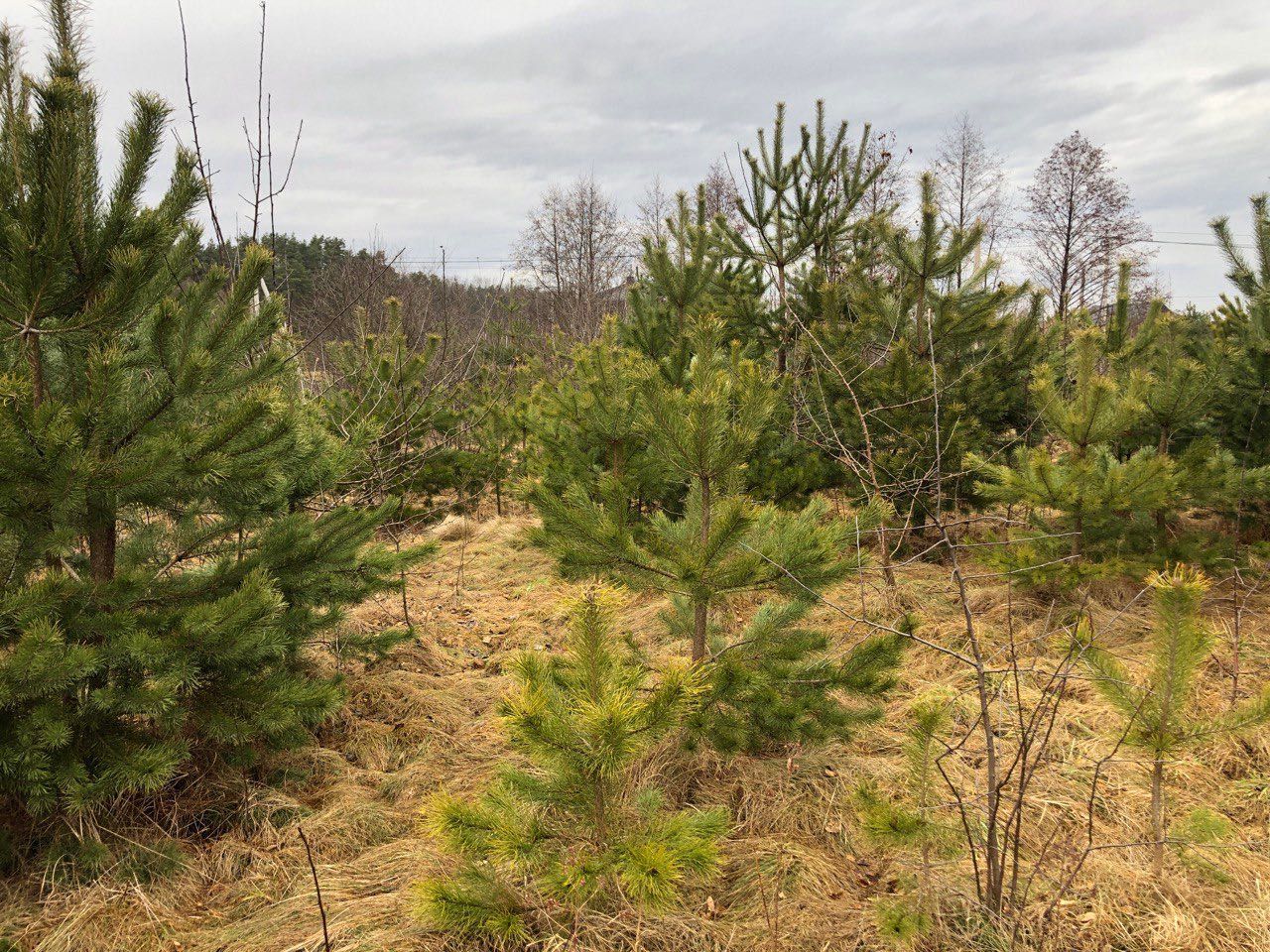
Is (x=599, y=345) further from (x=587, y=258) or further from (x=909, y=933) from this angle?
(x=587, y=258)

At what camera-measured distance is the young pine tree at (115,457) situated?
2291 millimetres

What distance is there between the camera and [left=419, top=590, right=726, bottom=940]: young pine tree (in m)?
1.95

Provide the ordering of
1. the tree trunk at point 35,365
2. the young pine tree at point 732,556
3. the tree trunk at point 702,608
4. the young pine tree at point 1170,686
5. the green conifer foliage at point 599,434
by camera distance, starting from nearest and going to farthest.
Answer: the young pine tree at point 1170,686
the tree trunk at point 35,365
the young pine tree at point 732,556
the tree trunk at point 702,608
the green conifer foliage at point 599,434

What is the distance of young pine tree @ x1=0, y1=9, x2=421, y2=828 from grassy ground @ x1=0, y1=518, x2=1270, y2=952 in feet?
1.22

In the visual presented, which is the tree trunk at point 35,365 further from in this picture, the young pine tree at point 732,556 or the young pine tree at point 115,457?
the young pine tree at point 732,556

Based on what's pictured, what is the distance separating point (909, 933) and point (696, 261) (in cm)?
587

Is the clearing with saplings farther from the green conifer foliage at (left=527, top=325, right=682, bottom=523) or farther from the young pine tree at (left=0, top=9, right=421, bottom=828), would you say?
the green conifer foliage at (left=527, top=325, right=682, bottom=523)

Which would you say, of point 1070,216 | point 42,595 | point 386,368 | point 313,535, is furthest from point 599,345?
point 1070,216

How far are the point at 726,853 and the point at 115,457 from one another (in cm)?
260

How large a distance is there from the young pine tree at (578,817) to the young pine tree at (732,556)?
0.72 metres

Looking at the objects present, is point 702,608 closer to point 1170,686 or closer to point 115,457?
point 1170,686

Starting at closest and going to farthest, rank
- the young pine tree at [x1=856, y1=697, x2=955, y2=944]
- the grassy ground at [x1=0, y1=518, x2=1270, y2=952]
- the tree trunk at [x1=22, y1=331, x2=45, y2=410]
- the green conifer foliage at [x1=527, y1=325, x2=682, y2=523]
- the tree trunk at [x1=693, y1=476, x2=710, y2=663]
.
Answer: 1. the young pine tree at [x1=856, y1=697, x2=955, y2=944]
2. the grassy ground at [x1=0, y1=518, x2=1270, y2=952]
3. the tree trunk at [x1=22, y1=331, x2=45, y2=410]
4. the tree trunk at [x1=693, y1=476, x2=710, y2=663]
5. the green conifer foliage at [x1=527, y1=325, x2=682, y2=523]

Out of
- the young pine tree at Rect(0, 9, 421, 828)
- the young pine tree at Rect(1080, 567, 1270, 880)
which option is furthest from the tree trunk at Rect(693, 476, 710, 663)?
the young pine tree at Rect(0, 9, 421, 828)

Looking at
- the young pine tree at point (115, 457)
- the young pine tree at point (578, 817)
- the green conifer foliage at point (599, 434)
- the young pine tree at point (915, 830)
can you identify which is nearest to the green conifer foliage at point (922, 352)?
the green conifer foliage at point (599, 434)
